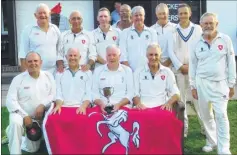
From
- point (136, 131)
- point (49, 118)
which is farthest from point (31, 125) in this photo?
point (136, 131)

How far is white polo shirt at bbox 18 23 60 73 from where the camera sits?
6.60 metres

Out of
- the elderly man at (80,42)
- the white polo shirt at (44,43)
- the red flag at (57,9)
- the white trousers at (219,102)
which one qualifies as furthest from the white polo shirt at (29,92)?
the red flag at (57,9)

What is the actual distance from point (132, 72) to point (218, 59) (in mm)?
Answer: 1115

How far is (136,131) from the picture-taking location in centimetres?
519

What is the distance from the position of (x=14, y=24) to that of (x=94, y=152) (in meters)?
8.20

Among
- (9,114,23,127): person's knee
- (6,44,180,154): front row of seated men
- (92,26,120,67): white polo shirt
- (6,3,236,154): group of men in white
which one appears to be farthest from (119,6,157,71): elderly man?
(9,114,23,127): person's knee

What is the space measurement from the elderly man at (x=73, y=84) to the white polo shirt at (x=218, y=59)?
1.44m

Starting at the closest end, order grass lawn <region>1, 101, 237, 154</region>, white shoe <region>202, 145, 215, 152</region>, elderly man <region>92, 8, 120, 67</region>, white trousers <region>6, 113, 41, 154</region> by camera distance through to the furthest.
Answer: white trousers <region>6, 113, 41, 154</region> < white shoe <region>202, 145, 215, 152</region> < grass lawn <region>1, 101, 237, 154</region> < elderly man <region>92, 8, 120, 67</region>

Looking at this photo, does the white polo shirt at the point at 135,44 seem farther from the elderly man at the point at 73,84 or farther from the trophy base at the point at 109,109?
the trophy base at the point at 109,109

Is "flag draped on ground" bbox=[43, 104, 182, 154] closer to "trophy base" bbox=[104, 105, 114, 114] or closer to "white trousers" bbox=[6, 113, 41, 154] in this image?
"trophy base" bbox=[104, 105, 114, 114]

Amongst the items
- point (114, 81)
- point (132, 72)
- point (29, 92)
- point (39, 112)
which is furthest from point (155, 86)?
point (29, 92)

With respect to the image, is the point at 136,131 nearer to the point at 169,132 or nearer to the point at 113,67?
the point at 169,132

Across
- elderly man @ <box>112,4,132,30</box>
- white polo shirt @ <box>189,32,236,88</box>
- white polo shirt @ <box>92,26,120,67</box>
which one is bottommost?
white polo shirt @ <box>189,32,236,88</box>

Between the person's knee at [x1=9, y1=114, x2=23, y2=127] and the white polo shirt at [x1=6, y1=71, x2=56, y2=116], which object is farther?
the white polo shirt at [x1=6, y1=71, x2=56, y2=116]
